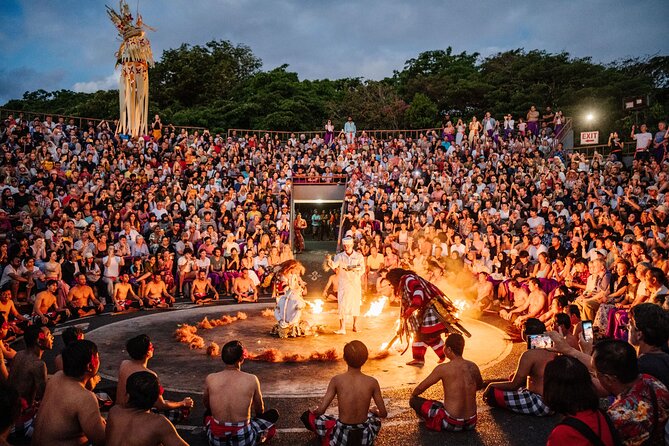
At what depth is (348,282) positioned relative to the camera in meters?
9.76

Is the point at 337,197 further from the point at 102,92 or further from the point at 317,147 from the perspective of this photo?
the point at 102,92

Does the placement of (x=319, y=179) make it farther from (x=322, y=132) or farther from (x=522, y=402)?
(x=522, y=402)

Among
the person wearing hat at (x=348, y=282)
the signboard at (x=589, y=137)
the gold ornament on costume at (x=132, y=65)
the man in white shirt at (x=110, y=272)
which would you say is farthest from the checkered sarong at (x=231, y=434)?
the signboard at (x=589, y=137)

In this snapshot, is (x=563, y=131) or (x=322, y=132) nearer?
(x=563, y=131)

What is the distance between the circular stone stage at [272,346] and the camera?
6801mm

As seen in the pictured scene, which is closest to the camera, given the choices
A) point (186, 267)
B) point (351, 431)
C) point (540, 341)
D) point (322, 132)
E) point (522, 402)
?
point (351, 431)

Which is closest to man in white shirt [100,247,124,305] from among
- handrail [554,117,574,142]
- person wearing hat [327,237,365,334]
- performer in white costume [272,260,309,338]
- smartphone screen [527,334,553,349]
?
performer in white costume [272,260,309,338]

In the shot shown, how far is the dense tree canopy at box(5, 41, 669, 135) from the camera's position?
32.8 metres

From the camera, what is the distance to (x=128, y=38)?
10.2 m

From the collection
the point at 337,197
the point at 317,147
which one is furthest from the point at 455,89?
the point at 337,197

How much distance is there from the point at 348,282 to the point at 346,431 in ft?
17.6

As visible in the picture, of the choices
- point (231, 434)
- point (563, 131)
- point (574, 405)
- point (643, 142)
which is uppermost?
point (563, 131)

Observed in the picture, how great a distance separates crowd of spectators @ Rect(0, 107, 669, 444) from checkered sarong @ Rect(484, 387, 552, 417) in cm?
214

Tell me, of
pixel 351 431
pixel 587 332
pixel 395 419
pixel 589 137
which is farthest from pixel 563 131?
pixel 351 431
